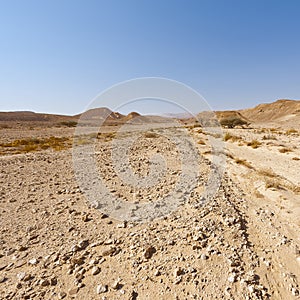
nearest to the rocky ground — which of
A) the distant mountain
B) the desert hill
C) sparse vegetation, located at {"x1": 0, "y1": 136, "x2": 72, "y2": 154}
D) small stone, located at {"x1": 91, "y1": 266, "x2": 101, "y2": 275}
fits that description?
small stone, located at {"x1": 91, "y1": 266, "x2": 101, "y2": 275}

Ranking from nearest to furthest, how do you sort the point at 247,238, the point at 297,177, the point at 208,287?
1. the point at 208,287
2. the point at 247,238
3. the point at 297,177

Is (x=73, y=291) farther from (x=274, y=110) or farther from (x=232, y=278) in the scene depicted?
(x=274, y=110)

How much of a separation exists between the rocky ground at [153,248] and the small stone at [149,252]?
0.05 ft

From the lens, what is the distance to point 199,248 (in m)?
3.12

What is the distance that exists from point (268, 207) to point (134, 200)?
3.03m

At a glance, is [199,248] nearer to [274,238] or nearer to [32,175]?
[274,238]

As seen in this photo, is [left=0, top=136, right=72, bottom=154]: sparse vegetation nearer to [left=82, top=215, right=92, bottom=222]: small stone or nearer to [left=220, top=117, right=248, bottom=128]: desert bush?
[left=82, top=215, right=92, bottom=222]: small stone

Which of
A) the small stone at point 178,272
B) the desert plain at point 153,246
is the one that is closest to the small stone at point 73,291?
the desert plain at point 153,246

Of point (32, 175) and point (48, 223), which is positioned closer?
point (48, 223)

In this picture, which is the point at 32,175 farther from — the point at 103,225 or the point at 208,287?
the point at 208,287

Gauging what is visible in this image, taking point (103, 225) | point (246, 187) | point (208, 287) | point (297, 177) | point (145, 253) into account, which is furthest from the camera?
point (297, 177)

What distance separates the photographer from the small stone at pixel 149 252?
9.75 feet

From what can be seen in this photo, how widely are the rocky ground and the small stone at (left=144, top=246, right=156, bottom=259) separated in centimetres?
1

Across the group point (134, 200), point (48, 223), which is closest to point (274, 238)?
point (134, 200)
